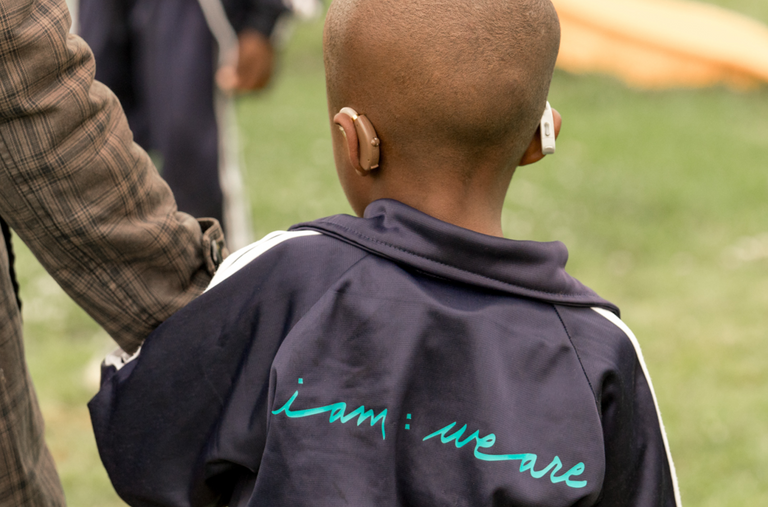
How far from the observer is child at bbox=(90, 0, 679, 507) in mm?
1189

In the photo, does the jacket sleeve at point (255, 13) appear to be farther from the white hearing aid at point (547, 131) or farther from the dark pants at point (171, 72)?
the white hearing aid at point (547, 131)

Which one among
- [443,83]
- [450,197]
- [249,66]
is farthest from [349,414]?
[249,66]

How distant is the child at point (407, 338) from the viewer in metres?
1.19

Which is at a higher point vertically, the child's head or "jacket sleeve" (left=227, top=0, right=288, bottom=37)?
the child's head

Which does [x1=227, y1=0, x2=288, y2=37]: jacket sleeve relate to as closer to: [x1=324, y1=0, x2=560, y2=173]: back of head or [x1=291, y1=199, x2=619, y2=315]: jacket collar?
[x1=324, y1=0, x2=560, y2=173]: back of head

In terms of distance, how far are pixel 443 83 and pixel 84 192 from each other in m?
0.54

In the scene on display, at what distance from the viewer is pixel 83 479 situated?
9.73ft

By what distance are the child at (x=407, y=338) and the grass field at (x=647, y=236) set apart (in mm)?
1841

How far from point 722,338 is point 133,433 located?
10.9ft

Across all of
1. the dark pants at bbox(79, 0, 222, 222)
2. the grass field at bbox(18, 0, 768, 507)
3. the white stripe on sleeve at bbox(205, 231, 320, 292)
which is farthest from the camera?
the dark pants at bbox(79, 0, 222, 222)

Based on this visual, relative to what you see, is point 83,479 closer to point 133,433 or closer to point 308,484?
point 133,433

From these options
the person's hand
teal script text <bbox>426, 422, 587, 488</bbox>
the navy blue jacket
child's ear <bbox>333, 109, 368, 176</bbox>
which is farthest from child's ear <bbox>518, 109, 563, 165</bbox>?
the person's hand

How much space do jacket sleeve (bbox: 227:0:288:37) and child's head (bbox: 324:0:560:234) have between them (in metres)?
2.54

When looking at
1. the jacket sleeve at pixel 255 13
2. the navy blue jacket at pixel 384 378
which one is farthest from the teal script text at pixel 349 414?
the jacket sleeve at pixel 255 13
